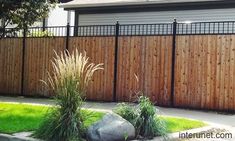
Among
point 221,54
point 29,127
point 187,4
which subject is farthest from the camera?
point 187,4

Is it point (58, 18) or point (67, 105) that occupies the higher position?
point (58, 18)

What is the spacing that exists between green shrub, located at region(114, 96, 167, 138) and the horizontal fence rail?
3.11 meters

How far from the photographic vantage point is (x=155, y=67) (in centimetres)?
1518

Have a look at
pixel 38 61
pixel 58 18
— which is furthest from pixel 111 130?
pixel 58 18

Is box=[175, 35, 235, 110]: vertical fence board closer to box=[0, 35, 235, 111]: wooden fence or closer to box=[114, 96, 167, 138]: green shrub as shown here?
box=[0, 35, 235, 111]: wooden fence

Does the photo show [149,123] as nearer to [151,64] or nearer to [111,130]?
[111,130]

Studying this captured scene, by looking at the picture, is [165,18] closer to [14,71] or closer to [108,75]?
[108,75]

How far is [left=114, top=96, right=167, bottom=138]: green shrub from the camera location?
9383 millimetres

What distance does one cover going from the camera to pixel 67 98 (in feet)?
30.6

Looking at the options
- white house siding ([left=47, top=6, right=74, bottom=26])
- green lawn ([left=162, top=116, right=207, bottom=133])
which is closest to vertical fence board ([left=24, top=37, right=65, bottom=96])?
green lawn ([left=162, top=116, right=207, bottom=133])

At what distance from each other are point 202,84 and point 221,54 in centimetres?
104

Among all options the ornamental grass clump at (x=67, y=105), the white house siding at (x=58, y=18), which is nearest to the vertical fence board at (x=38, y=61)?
the ornamental grass clump at (x=67, y=105)

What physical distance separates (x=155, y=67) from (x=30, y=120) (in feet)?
17.4

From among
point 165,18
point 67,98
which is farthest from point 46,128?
point 165,18
